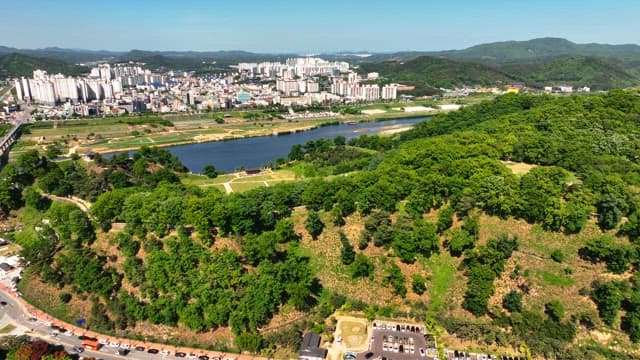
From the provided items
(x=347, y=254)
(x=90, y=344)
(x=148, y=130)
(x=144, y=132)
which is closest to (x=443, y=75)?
(x=148, y=130)

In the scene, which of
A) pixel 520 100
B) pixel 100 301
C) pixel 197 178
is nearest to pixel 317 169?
pixel 197 178

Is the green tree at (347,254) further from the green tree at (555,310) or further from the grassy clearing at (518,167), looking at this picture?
the grassy clearing at (518,167)

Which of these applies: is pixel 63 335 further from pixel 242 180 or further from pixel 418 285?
pixel 242 180

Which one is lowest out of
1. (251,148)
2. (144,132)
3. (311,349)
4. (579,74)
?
(251,148)

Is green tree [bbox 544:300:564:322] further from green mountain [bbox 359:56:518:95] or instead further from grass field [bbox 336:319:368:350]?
green mountain [bbox 359:56:518:95]

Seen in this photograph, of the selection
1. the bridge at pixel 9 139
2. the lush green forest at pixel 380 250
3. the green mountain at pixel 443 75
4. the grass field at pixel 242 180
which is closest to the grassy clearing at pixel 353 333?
the lush green forest at pixel 380 250

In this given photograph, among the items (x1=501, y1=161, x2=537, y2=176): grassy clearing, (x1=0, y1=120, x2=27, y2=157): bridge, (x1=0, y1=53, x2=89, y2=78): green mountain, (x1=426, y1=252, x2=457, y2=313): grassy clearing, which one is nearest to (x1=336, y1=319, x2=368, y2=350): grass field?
(x1=426, y1=252, x2=457, y2=313): grassy clearing
